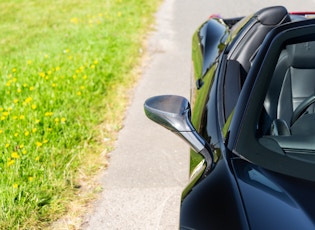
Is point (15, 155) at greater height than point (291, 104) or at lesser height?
lesser

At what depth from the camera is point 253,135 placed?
2004mm

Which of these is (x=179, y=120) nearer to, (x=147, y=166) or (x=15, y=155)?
(x=147, y=166)

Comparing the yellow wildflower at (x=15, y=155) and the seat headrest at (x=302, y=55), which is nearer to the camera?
the seat headrest at (x=302, y=55)

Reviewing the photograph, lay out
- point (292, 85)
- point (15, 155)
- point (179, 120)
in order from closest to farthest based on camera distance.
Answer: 1. point (179, 120)
2. point (292, 85)
3. point (15, 155)

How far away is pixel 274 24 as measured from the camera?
3195 mm

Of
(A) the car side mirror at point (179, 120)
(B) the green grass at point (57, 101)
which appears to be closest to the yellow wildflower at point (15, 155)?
(B) the green grass at point (57, 101)

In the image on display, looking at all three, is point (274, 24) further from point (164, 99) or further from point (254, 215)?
point (254, 215)

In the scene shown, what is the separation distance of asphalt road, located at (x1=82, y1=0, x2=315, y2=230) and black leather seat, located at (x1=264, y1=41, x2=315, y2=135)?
107 centimetres

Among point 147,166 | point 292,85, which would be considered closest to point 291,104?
point 292,85

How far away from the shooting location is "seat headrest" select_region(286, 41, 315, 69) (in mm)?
2475

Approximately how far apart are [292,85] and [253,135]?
93 cm

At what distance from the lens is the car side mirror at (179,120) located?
84.7 inches

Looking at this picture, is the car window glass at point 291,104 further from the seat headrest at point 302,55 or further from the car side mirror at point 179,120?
the car side mirror at point 179,120

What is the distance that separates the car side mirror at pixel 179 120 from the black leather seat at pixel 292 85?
0.48 m
